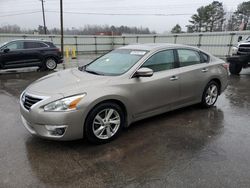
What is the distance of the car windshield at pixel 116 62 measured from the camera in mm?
3709

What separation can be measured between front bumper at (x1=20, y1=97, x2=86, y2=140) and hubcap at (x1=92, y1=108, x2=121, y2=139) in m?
0.25

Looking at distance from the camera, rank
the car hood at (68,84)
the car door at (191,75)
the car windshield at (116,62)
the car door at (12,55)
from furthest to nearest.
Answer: the car door at (12,55), the car door at (191,75), the car windshield at (116,62), the car hood at (68,84)

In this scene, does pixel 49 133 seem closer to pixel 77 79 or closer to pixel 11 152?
pixel 11 152

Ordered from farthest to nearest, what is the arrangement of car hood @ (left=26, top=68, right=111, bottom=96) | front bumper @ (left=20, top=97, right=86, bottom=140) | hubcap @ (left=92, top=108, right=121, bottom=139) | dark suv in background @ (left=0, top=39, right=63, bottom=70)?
1. dark suv in background @ (left=0, top=39, right=63, bottom=70)
2. hubcap @ (left=92, top=108, right=121, bottom=139)
3. car hood @ (left=26, top=68, right=111, bottom=96)
4. front bumper @ (left=20, top=97, right=86, bottom=140)

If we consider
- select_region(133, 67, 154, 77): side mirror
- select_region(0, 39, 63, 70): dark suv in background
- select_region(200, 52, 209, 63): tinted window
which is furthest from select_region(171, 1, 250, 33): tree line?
select_region(133, 67, 154, 77): side mirror

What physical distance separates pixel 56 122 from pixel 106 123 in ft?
2.53

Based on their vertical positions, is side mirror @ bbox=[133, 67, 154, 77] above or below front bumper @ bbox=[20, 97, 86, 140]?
above

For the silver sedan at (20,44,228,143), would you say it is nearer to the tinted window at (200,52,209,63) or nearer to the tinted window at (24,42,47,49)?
the tinted window at (200,52,209,63)

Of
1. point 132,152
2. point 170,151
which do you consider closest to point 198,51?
point 170,151

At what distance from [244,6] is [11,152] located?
A: 51417mm

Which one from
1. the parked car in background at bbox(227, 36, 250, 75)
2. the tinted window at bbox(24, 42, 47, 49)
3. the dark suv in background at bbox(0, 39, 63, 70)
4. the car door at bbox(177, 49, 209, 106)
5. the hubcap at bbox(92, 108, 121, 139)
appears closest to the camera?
the hubcap at bbox(92, 108, 121, 139)

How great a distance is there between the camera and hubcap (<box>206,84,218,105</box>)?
4.87 meters

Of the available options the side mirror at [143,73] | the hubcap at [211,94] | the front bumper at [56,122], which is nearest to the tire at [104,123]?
the front bumper at [56,122]

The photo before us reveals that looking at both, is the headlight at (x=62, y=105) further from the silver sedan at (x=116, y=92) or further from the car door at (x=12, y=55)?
the car door at (x=12, y=55)
